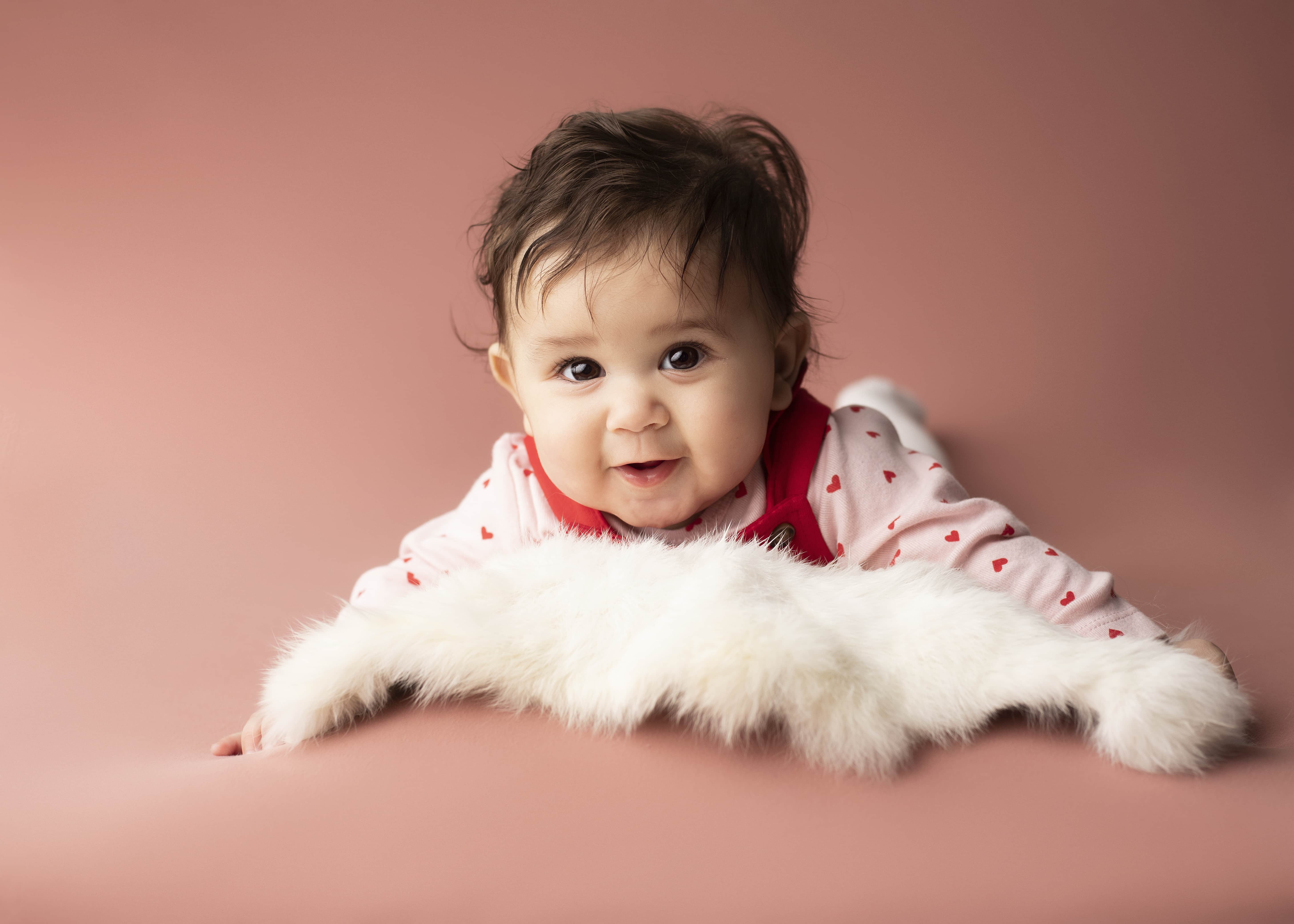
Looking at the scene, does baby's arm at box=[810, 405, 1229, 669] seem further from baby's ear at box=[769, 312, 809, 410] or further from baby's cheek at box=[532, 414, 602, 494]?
baby's cheek at box=[532, 414, 602, 494]

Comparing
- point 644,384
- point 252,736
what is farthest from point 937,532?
point 252,736

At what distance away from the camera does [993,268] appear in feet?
6.49

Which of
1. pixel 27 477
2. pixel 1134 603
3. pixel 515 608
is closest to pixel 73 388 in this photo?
pixel 27 477

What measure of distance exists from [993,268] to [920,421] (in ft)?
1.29

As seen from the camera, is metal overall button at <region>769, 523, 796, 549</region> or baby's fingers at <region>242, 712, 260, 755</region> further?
metal overall button at <region>769, 523, 796, 549</region>

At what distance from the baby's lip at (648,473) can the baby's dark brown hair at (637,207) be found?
0.19 metres

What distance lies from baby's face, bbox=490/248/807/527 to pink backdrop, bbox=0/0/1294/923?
0.46 meters

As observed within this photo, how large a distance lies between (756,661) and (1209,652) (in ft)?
1.65

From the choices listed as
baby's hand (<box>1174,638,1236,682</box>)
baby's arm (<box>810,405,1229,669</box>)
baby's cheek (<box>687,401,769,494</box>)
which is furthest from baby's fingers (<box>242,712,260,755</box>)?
baby's hand (<box>1174,638,1236,682</box>)

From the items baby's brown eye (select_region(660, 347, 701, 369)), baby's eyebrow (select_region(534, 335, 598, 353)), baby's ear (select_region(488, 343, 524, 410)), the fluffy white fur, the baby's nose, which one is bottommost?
the fluffy white fur

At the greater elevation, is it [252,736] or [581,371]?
[581,371]

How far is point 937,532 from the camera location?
113 cm

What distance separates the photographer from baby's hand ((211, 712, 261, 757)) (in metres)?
0.97

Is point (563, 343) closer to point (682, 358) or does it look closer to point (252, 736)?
point (682, 358)
